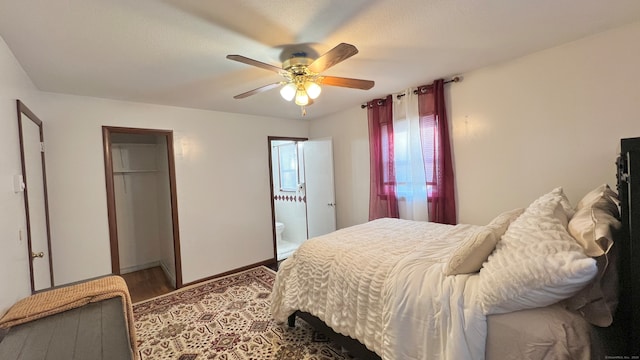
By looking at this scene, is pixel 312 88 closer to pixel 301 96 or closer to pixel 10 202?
pixel 301 96

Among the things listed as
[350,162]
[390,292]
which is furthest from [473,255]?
[350,162]

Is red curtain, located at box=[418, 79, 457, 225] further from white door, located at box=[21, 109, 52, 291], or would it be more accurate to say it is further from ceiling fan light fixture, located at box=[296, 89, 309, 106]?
white door, located at box=[21, 109, 52, 291]

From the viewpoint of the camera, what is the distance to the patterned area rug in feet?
6.98

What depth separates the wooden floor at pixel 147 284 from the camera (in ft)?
11.1

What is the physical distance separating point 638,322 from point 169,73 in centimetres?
315

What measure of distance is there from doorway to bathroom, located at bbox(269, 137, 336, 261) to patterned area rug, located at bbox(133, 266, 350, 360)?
1.41m

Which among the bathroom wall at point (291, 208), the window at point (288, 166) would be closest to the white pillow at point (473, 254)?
the bathroom wall at point (291, 208)

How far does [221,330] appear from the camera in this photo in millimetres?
2445

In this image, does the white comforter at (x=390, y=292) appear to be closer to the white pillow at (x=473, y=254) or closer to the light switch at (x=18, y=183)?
the white pillow at (x=473, y=254)

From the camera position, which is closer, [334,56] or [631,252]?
[631,252]

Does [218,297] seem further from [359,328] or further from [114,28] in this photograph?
[114,28]

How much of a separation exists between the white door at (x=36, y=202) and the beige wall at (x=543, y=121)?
12.6 ft

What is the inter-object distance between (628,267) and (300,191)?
14.4 feet

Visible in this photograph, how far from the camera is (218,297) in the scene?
3.11 meters
